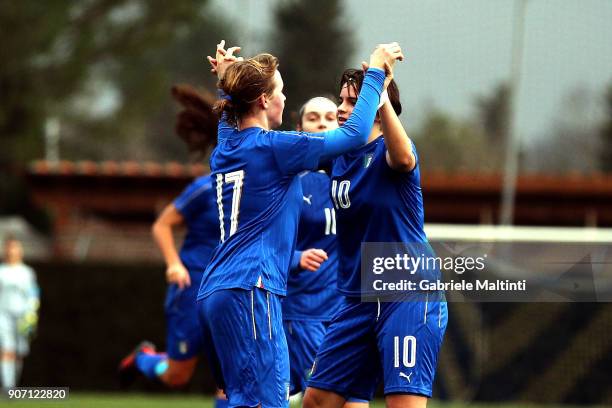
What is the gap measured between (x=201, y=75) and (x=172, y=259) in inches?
1318

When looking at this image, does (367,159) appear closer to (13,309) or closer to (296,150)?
(296,150)

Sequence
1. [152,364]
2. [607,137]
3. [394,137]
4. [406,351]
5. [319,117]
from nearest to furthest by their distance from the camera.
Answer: [394,137] < [406,351] < [319,117] < [152,364] < [607,137]

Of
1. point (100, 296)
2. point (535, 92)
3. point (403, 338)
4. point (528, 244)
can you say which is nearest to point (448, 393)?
point (528, 244)

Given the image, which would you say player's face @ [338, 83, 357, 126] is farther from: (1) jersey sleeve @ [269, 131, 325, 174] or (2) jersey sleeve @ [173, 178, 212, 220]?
(2) jersey sleeve @ [173, 178, 212, 220]

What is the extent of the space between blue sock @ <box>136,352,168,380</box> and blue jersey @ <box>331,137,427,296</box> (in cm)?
379

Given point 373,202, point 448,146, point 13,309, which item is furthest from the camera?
point 448,146

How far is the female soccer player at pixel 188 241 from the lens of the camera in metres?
8.38

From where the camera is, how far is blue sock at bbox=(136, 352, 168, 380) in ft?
30.7

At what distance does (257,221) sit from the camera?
538 cm

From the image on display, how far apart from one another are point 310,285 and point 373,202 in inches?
77.3

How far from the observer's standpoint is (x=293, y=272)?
6.71m

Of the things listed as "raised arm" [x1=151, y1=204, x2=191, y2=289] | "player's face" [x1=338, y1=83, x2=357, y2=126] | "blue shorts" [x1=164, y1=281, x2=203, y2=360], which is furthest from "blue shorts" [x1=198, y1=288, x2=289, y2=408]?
"blue shorts" [x1=164, y1=281, x2=203, y2=360]

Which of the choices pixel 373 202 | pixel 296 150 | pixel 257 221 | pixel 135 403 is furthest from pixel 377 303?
pixel 135 403

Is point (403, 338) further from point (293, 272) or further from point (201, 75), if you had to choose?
point (201, 75)
